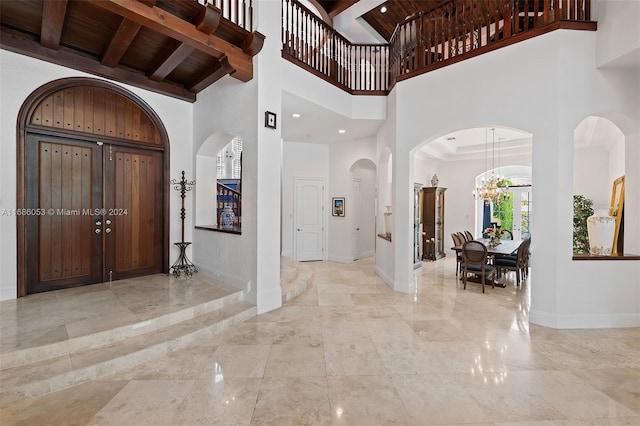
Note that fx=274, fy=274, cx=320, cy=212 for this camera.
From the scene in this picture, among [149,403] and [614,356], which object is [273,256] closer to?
[149,403]

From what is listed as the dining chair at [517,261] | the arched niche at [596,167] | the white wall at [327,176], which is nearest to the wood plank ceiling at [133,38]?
the white wall at [327,176]

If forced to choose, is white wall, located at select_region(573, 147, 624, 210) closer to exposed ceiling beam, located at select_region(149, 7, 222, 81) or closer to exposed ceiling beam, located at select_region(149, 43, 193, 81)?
exposed ceiling beam, located at select_region(149, 7, 222, 81)

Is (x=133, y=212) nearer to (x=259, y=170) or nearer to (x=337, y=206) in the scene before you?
(x=259, y=170)

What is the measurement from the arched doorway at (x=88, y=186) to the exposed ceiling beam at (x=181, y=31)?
5.98ft

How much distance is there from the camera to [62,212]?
148 inches

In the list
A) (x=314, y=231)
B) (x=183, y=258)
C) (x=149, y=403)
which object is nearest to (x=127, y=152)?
(x=183, y=258)

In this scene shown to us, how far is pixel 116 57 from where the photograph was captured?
3.60 metres

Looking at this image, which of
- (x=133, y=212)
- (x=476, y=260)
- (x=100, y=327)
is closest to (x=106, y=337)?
(x=100, y=327)

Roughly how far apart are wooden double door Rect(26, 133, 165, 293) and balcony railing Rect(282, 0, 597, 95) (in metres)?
3.11

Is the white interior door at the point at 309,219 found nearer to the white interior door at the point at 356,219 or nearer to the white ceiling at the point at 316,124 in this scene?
the white interior door at the point at 356,219

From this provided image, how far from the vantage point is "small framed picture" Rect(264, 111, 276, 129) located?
3.68m

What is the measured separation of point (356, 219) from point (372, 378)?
5571 millimetres

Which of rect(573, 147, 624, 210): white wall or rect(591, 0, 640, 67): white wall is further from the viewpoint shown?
rect(573, 147, 624, 210): white wall

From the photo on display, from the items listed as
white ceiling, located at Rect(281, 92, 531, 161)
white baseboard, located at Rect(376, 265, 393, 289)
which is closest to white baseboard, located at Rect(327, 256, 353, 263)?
white baseboard, located at Rect(376, 265, 393, 289)
